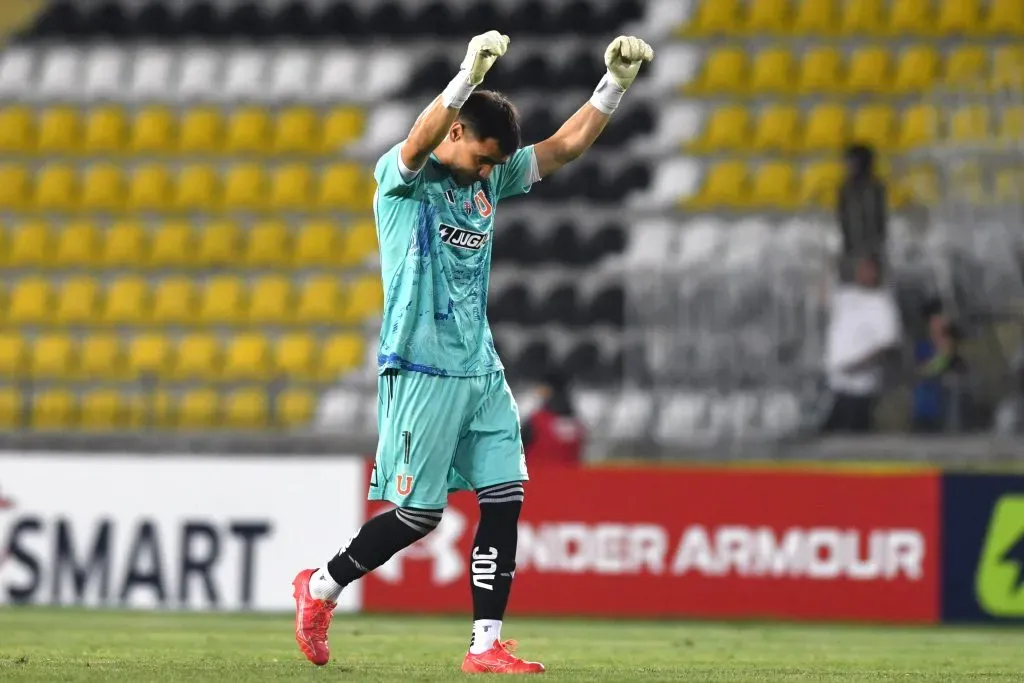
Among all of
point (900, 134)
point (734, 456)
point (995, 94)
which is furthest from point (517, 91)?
point (734, 456)

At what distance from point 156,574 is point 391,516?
5.76 meters

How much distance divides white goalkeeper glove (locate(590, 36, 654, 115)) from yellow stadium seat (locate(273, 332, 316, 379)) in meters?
9.41

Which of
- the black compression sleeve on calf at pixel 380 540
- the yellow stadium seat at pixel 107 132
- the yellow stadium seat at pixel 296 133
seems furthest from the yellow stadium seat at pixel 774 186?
the black compression sleeve on calf at pixel 380 540

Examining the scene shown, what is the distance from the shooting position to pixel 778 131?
54.3 feet

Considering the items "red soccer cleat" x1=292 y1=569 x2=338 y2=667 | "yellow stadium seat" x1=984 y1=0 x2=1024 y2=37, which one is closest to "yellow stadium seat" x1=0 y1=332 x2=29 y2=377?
"yellow stadium seat" x1=984 y1=0 x2=1024 y2=37

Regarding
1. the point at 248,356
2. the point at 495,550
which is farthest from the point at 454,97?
the point at 248,356

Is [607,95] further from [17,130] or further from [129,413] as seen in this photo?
[17,130]

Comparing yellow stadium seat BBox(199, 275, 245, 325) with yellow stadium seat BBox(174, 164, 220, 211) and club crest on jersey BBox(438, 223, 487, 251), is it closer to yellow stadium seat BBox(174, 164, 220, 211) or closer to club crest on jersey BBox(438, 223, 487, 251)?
yellow stadium seat BBox(174, 164, 220, 211)

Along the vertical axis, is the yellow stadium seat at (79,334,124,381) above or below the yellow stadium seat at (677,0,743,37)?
below

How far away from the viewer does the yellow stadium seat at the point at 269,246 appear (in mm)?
17172

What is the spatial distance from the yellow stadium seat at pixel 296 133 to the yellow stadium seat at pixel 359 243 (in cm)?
124

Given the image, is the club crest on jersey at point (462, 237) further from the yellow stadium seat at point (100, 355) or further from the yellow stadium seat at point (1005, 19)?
the yellow stadium seat at point (1005, 19)

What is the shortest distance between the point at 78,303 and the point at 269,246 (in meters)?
1.92

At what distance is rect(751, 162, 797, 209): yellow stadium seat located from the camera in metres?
16.0
